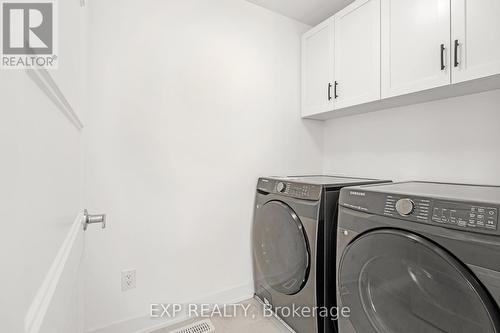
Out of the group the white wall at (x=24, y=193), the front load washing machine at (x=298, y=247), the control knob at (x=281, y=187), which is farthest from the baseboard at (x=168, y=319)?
the white wall at (x=24, y=193)

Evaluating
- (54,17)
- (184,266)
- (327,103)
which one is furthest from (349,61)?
(184,266)

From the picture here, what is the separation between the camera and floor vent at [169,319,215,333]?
5.34 ft

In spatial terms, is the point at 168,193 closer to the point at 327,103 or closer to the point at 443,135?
the point at 327,103

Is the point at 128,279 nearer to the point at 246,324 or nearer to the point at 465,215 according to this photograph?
the point at 246,324

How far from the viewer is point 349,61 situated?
5.96 ft

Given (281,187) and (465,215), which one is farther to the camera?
(281,187)

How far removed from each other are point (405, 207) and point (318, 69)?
4.95ft

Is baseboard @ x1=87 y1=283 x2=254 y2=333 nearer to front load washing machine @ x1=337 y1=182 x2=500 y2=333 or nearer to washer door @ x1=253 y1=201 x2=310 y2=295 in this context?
washer door @ x1=253 y1=201 x2=310 y2=295

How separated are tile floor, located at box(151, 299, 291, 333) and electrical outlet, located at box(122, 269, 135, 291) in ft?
1.26

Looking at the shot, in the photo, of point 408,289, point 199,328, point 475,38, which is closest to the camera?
point 408,289

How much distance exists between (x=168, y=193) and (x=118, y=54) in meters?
0.97

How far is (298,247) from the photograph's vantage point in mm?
1541

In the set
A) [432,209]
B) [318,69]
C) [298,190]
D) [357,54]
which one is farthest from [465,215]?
[318,69]

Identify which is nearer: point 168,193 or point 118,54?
point 118,54
